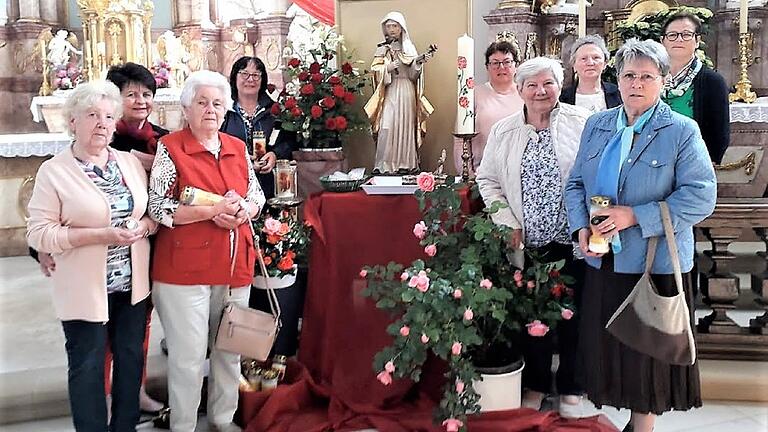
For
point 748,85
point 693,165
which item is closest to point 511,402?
point 693,165

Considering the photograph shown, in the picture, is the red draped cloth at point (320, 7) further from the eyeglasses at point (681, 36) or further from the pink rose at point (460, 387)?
the pink rose at point (460, 387)

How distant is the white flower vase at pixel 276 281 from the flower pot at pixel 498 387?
2.78 feet

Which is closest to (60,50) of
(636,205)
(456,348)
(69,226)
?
(69,226)

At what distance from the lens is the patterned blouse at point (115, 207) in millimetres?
2566

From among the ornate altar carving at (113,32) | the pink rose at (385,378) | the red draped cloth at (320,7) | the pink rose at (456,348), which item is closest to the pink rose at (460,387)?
the pink rose at (456,348)

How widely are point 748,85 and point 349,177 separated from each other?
358cm

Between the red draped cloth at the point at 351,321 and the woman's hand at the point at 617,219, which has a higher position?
the woman's hand at the point at 617,219

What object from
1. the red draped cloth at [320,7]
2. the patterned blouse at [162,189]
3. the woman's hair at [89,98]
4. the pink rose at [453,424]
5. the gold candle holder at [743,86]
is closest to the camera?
the woman's hair at [89,98]

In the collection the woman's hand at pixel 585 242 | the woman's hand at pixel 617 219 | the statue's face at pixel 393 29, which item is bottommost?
the woman's hand at pixel 585 242

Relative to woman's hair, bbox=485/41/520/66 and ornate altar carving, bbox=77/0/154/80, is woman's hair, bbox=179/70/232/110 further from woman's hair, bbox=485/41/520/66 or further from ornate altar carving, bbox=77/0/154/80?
ornate altar carving, bbox=77/0/154/80

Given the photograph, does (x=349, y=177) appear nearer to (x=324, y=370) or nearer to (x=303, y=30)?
(x=324, y=370)

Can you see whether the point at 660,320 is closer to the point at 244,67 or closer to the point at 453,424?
the point at 453,424

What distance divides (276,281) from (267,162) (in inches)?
21.4

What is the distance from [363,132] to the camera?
3918 millimetres
